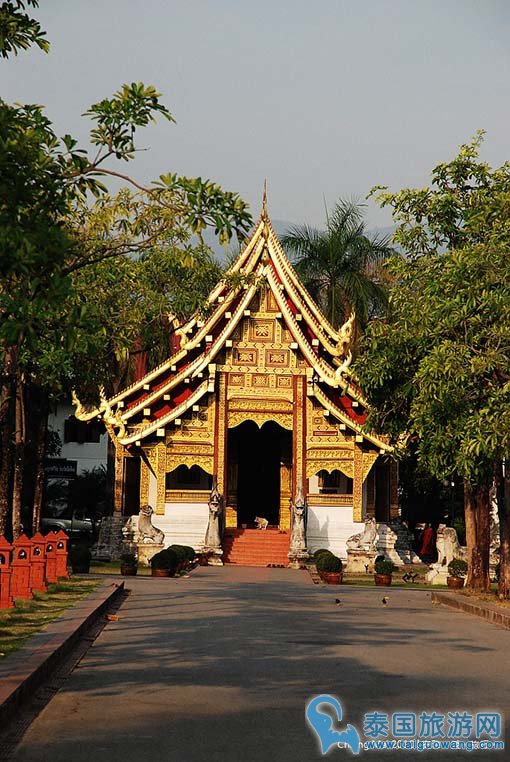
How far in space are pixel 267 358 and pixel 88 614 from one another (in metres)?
22.3

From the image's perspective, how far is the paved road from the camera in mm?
7535

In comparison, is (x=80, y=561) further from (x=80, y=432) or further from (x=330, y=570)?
(x=80, y=432)

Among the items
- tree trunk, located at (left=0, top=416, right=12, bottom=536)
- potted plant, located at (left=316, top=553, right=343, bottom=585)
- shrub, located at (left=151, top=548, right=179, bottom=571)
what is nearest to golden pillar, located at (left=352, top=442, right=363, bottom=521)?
potted plant, located at (left=316, top=553, right=343, bottom=585)

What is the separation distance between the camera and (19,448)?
2822 centimetres

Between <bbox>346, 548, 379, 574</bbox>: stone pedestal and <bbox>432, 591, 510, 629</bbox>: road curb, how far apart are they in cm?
1104

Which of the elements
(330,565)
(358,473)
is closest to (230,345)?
(358,473)

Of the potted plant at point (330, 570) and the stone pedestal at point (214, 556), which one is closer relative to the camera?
the potted plant at point (330, 570)

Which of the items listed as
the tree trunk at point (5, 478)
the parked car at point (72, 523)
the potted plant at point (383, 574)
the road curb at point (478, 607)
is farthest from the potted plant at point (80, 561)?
the parked car at point (72, 523)

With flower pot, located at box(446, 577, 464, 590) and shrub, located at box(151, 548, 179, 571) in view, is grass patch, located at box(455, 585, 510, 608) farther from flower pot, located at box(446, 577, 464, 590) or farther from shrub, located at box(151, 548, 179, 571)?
shrub, located at box(151, 548, 179, 571)

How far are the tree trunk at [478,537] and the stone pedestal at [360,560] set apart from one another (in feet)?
30.1

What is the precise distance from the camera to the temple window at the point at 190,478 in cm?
3978

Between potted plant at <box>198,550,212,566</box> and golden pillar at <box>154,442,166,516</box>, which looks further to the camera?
golden pillar at <box>154,442,166,516</box>

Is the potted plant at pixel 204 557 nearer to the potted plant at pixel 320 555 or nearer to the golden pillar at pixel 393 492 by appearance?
the potted plant at pixel 320 555

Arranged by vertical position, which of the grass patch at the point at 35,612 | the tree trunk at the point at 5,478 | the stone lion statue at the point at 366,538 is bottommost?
the grass patch at the point at 35,612
